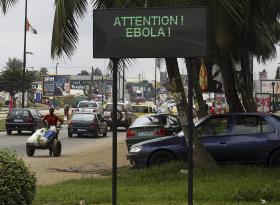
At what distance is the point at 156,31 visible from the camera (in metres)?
8.33

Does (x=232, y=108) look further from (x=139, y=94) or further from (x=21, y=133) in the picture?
(x=139, y=94)

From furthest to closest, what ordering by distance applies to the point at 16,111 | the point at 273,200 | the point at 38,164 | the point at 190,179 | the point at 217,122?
the point at 16,111 → the point at 38,164 → the point at 217,122 → the point at 273,200 → the point at 190,179

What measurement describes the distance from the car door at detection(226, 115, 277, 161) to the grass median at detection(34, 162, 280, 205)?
1021 mm

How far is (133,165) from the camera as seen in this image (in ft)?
54.4

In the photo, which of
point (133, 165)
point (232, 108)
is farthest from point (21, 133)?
point (133, 165)

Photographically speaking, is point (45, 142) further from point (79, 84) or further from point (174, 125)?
point (79, 84)

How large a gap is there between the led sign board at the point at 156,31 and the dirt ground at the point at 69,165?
21.1ft

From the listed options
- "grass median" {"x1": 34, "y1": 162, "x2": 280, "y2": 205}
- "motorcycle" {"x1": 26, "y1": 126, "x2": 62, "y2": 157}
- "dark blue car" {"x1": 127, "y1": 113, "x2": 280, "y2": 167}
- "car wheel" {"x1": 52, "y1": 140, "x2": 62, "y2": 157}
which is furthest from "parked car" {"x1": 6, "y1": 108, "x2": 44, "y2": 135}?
"grass median" {"x1": 34, "y1": 162, "x2": 280, "y2": 205}

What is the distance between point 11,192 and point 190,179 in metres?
2.34

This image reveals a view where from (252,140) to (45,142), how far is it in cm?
925

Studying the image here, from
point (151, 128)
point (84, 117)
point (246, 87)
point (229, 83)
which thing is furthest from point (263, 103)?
point (151, 128)

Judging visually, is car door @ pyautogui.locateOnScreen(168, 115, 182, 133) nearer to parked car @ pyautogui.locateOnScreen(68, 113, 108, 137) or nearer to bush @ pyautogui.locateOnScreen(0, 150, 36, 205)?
parked car @ pyautogui.locateOnScreen(68, 113, 108, 137)

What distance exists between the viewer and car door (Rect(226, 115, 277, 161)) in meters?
15.0

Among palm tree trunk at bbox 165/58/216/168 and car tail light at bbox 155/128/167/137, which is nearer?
palm tree trunk at bbox 165/58/216/168
